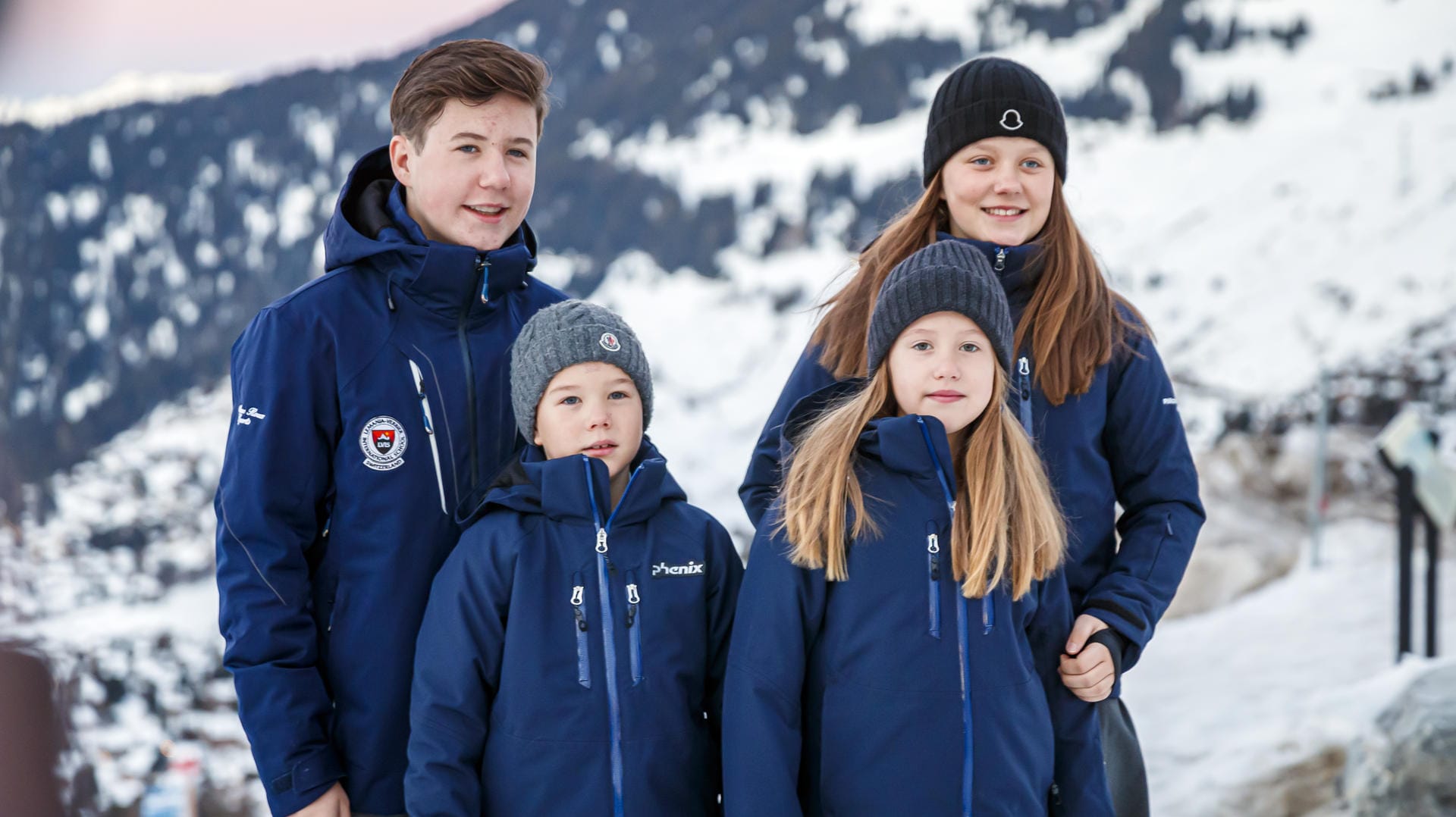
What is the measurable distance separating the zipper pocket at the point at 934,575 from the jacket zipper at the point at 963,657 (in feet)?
0.09

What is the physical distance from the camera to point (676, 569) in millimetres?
1539

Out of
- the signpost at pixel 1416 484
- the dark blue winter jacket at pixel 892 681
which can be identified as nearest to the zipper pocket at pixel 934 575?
the dark blue winter jacket at pixel 892 681

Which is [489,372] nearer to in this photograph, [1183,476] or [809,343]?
[809,343]

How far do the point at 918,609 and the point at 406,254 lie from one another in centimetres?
88

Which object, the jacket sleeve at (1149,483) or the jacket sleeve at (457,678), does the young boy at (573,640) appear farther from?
the jacket sleeve at (1149,483)

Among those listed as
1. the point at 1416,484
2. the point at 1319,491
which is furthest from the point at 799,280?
the point at 1416,484

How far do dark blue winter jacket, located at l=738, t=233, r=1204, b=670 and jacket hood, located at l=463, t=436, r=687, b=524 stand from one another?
8.1 inches

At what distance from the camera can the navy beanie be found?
1.81 m

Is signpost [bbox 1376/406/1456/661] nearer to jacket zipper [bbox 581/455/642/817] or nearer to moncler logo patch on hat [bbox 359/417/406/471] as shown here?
jacket zipper [bbox 581/455/642/817]

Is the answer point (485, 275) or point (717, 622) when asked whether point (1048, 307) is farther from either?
point (485, 275)

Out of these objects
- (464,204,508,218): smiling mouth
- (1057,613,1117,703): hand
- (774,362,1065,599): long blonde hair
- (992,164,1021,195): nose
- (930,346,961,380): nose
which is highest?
(992,164,1021,195): nose

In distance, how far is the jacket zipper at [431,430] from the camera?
161cm

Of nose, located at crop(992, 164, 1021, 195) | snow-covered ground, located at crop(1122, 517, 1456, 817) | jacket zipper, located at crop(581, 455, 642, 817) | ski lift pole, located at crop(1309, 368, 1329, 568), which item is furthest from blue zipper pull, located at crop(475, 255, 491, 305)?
ski lift pole, located at crop(1309, 368, 1329, 568)

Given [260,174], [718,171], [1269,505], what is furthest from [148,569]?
[1269,505]
